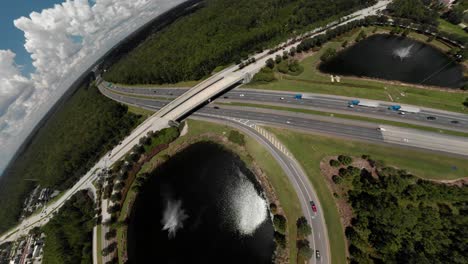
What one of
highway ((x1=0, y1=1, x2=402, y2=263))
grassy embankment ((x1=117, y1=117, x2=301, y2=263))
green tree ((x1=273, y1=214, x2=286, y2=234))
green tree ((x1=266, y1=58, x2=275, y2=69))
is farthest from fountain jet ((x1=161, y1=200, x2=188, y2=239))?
green tree ((x1=266, y1=58, x2=275, y2=69))

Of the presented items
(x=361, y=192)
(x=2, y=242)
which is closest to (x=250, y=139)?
(x=361, y=192)

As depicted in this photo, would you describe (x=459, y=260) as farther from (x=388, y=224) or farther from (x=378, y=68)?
(x=378, y=68)

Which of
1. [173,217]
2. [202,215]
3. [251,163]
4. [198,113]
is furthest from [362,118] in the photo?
[173,217]

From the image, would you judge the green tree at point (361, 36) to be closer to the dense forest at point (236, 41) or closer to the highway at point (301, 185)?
the dense forest at point (236, 41)

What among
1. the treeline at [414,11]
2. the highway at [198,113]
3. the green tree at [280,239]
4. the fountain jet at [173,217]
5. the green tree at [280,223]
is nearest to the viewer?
the green tree at [280,239]

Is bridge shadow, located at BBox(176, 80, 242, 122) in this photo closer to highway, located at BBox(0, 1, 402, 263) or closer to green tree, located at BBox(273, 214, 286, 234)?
highway, located at BBox(0, 1, 402, 263)

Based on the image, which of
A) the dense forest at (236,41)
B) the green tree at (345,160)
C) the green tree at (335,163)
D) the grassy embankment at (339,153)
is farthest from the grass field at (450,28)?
the green tree at (335,163)
